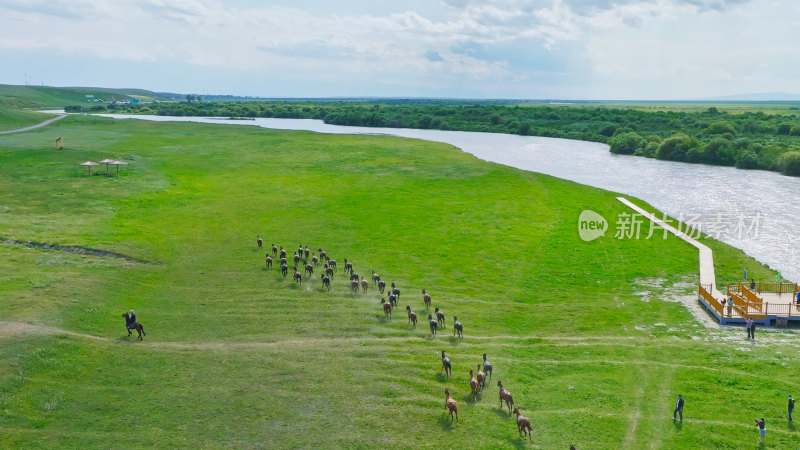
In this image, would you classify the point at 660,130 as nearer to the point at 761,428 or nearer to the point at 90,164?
the point at 90,164

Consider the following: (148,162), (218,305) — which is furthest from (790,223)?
(148,162)

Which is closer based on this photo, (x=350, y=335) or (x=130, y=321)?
(x=130, y=321)

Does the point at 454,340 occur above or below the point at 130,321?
below

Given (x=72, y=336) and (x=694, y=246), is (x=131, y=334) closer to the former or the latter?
(x=72, y=336)

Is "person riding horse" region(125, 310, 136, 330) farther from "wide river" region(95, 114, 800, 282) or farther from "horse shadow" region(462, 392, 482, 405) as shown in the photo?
"wide river" region(95, 114, 800, 282)

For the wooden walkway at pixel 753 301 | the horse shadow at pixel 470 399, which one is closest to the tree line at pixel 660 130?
the wooden walkway at pixel 753 301

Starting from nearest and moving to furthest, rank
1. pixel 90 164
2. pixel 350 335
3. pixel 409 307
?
pixel 350 335
pixel 409 307
pixel 90 164

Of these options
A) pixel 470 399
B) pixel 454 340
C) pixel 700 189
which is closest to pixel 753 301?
pixel 454 340

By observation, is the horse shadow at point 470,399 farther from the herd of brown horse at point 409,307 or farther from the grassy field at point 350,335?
the grassy field at point 350,335
